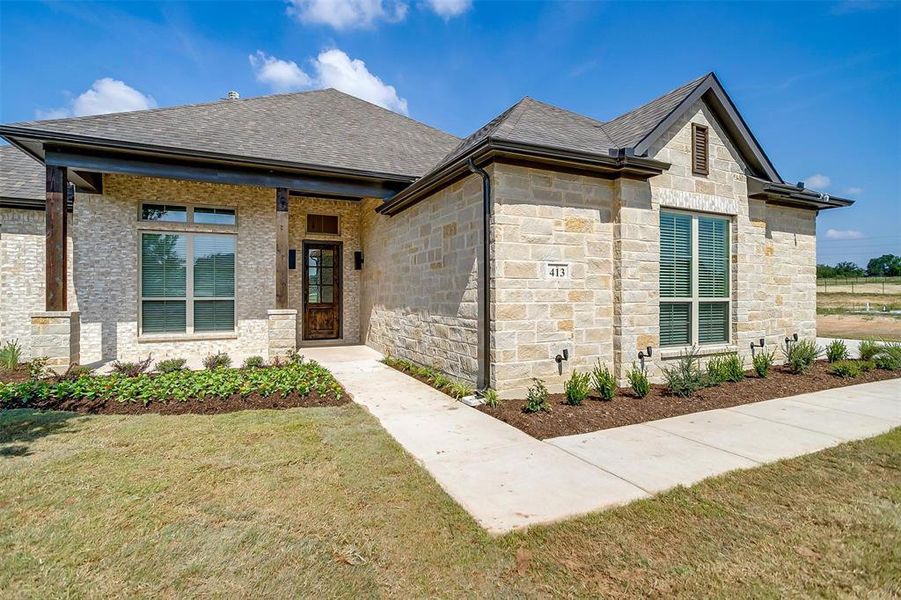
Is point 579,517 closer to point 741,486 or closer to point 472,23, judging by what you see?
point 741,486

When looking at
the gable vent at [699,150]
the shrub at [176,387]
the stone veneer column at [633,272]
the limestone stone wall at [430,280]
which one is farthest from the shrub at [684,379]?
the shrub at [176,387]

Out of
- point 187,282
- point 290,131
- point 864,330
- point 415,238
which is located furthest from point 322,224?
point 864,330

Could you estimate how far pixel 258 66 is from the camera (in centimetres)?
1234

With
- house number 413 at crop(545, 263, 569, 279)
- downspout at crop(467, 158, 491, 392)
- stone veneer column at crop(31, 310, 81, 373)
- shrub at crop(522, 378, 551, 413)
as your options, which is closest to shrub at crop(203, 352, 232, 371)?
stone veneer column at crop(31, 310, 81, 373)

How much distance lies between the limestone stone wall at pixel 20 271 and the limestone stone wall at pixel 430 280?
650 cm

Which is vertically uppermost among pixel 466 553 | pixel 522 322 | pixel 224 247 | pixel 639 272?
pixel 224 247

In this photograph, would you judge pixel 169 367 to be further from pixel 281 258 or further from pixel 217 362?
pixel 281 258

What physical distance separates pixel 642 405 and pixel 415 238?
5059 millimetres

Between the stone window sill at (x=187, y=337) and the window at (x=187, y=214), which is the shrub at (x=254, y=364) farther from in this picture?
the window at (x=187, y=214)

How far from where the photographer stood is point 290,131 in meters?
10.1

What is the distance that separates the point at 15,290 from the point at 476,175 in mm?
10389

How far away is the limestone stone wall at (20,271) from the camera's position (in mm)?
9008

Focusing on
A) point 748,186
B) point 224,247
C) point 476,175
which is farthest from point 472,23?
point 224,247

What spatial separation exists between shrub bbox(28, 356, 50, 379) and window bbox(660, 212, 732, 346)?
10200 millimetres
